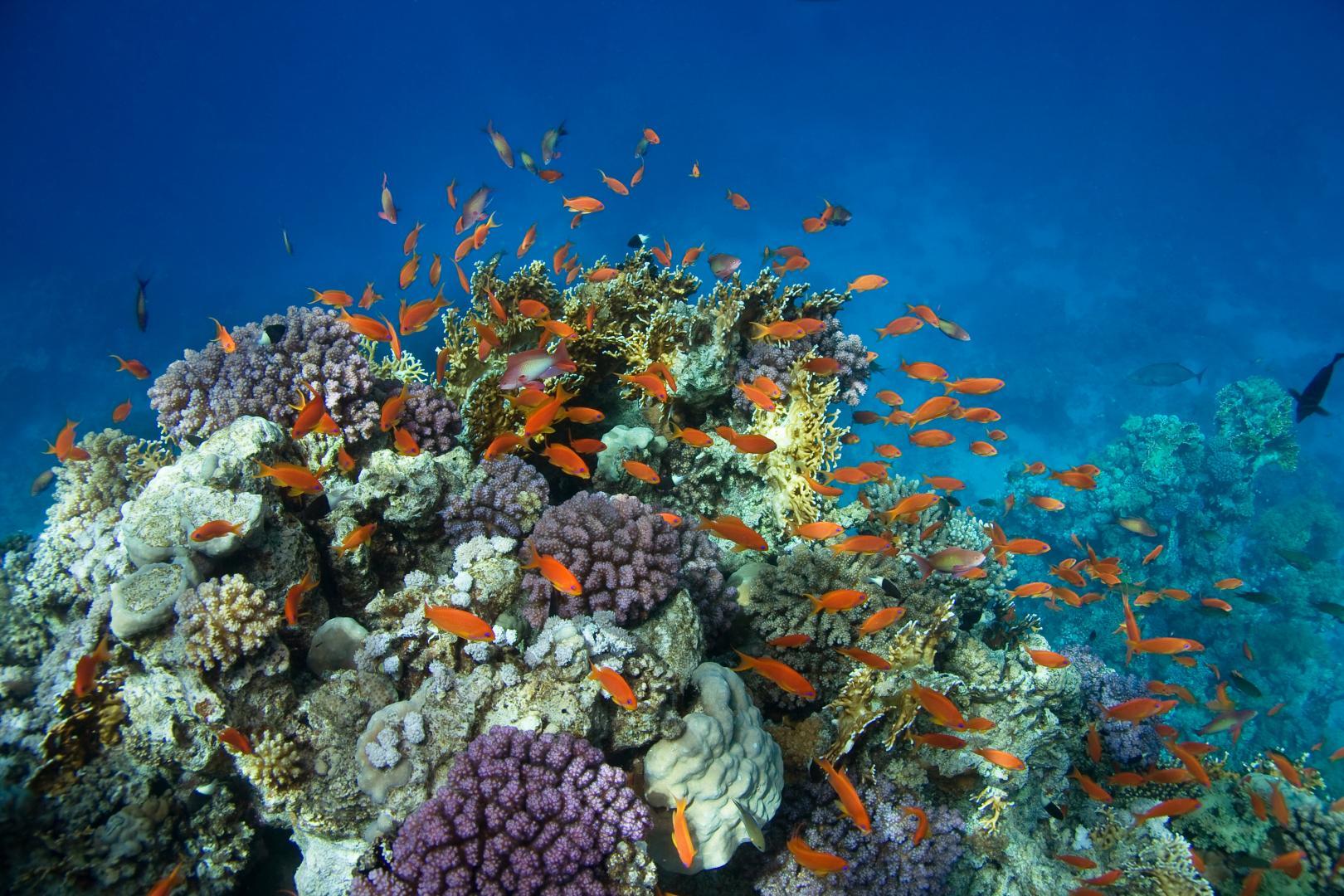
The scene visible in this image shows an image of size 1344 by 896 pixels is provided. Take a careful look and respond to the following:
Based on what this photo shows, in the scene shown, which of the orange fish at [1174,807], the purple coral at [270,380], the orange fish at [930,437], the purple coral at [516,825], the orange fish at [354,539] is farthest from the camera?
the orange fish at [930,437]

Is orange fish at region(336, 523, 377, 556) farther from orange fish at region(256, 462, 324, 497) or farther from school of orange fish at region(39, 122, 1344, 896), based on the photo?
orange fish at region(256, 462, 324, 497)

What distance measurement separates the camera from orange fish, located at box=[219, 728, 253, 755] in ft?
10.7

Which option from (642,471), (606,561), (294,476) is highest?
(642,471)

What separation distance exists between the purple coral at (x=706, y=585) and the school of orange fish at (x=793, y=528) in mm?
201

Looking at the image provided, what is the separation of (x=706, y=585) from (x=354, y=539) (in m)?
2.61

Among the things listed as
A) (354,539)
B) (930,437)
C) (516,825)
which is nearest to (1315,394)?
(930,437)

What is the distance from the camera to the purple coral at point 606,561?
A: 12.9 ft

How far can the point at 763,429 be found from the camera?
6.38 m

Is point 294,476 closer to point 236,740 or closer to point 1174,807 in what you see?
point 236,740

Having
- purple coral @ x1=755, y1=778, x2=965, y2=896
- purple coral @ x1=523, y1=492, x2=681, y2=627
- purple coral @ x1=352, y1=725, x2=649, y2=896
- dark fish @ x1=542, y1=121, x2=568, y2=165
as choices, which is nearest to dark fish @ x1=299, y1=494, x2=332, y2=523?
purple coral @ x1=523, y1=492, x2=681, y2=627

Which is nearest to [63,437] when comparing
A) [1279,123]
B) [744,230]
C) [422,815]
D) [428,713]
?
[428,713]

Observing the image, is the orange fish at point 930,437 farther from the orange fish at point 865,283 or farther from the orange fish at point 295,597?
the orange fish at point 295,597

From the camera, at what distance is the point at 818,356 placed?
21.7 feet

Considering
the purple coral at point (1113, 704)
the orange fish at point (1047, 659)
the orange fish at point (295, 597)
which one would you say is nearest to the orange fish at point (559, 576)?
the orange fish at point (295, 597)
